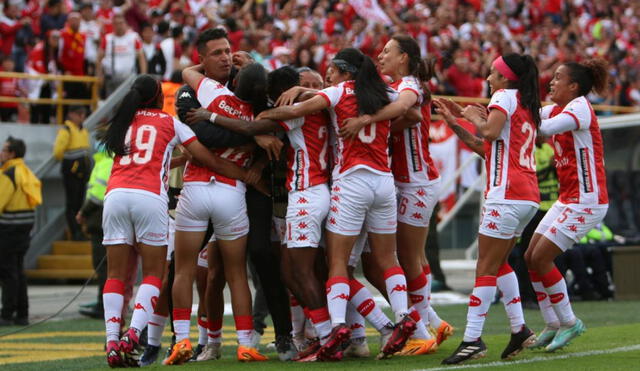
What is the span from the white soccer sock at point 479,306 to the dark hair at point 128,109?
2742 millimetres

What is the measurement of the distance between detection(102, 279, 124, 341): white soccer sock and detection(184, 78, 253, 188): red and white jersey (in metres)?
0.95

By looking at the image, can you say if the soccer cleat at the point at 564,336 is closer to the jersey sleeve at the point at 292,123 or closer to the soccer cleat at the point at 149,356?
the jersey sleeve at the point at 292,123

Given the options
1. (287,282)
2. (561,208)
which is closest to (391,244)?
(287,282)

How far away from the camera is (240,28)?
843 inches

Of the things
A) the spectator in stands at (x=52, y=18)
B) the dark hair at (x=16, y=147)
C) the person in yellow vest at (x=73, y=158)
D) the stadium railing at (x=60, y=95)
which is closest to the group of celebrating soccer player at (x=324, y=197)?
the dark hair at (x=16, y=147)

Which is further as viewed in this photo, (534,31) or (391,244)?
(534,31)

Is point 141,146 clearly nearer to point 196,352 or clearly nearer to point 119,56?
point 196,352

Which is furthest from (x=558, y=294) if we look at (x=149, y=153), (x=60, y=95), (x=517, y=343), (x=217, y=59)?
(x=60, y=95)

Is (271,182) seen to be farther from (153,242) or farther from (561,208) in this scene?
(561,208)

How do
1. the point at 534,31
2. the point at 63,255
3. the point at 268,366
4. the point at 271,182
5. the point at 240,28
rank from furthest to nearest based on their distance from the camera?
the point at 534,31, the point at 240,28, the point at 63,255, the point at 271,182, the point at 268,366

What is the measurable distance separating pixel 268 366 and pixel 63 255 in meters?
11.1

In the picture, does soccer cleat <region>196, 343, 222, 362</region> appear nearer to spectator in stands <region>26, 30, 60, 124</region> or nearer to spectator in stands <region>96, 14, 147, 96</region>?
spectator in stands <region>96, 14, 147, 96</region>

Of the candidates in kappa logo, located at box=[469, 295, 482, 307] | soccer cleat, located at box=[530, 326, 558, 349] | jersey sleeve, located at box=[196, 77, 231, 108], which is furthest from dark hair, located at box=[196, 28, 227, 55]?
soccer cleat, located at box=[530, 326, 558, 349]

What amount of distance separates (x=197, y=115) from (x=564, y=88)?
292cm
